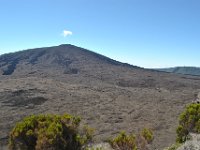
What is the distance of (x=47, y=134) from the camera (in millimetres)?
20062

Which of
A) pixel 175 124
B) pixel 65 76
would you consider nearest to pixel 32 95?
pixel 175 124

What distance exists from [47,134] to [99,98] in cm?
4097

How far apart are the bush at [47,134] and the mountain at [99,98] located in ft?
44.3

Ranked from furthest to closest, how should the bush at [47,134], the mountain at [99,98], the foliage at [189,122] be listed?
the mountain at [99,98], the foliage at [189,122], the bush at [47,134]

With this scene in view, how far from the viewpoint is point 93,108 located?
174 ft

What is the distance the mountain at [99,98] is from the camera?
43.4 metres

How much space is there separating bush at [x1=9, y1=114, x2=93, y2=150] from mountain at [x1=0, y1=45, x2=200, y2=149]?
13.5m

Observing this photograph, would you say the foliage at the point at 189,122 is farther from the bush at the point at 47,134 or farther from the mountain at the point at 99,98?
the mountain at the point at 99,98

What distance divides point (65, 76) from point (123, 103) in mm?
35604

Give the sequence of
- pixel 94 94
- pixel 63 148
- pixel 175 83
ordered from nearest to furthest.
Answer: pixel 63 148
pixel 94 94
pixel 175 83

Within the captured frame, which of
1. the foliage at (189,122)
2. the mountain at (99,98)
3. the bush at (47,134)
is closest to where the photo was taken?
the bush at (47,134)

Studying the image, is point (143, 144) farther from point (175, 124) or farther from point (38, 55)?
point (38, 55)

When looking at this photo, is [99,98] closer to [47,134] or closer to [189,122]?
[189,122]

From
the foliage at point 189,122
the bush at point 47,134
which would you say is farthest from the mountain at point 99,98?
the bush at point 47,134
